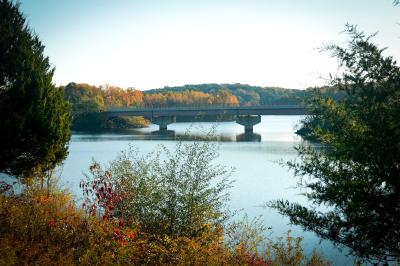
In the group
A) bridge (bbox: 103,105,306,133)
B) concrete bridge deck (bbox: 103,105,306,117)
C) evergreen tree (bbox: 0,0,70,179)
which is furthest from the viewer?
bridge (bbox: 103,105,306,133)

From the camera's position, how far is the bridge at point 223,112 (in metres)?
96.3

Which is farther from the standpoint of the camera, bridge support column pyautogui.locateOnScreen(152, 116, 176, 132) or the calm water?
bridge support column pyautogui.locateOnScreen(152, 116, 176, 132)

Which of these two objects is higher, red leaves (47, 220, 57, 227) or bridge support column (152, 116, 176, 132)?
red leaves (47, 220, 57, 227)

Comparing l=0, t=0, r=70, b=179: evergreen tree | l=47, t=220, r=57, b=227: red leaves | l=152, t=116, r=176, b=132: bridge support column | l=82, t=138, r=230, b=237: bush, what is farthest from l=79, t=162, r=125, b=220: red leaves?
l=152, t=116, r=176, b=132: bridge support column

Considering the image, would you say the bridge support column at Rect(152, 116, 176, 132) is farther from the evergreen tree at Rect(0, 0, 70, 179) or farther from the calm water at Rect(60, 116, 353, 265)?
the evergreen tree at Rect(0, 0, 70, 179)

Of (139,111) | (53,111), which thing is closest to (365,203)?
(53,111)

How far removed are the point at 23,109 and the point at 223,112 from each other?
81.6 meters

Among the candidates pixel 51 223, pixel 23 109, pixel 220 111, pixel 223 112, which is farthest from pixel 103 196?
pixel 220 111

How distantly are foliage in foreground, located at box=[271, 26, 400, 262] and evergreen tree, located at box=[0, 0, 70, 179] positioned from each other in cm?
1771

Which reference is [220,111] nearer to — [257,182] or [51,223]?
[257,182]

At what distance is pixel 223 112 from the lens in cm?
10188

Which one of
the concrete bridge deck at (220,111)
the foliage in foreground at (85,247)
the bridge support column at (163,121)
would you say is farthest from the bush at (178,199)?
the bridge support column at (163,121)

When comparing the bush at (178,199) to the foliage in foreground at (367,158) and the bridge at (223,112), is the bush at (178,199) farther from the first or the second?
the bridge at (223,112)

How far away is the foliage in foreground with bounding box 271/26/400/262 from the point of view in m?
6.30
